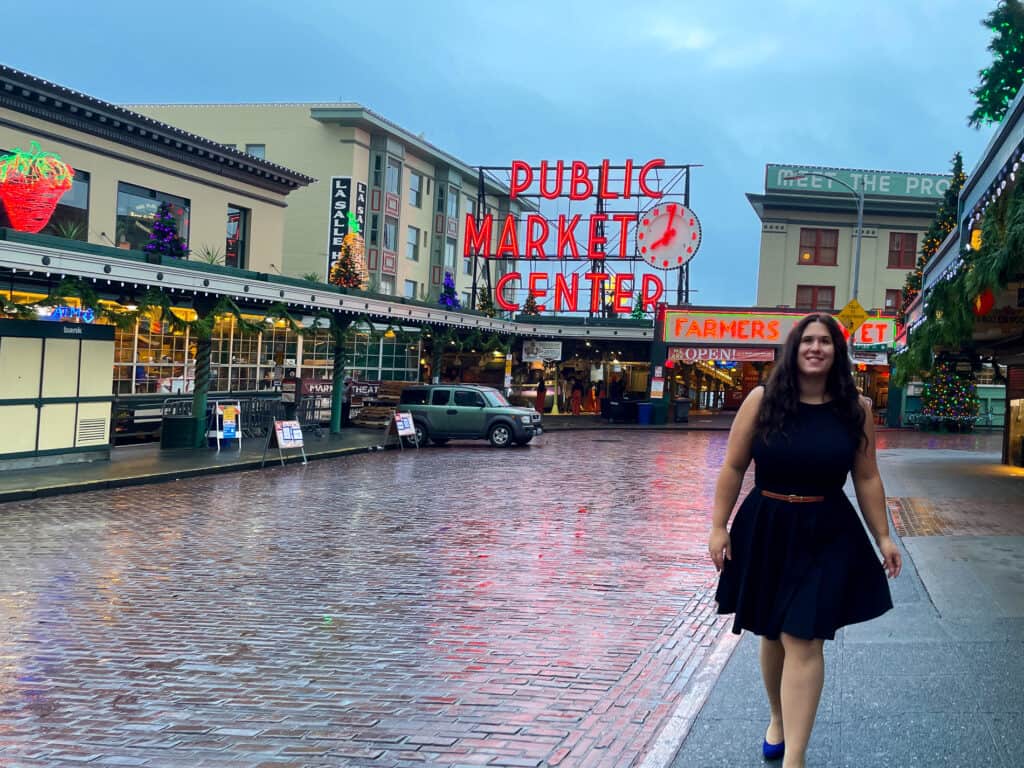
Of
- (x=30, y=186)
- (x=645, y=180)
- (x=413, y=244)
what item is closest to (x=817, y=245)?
(x=645, y=180)

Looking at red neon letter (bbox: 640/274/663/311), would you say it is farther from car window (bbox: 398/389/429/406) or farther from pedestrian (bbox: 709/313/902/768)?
pedestrian (bbox: 709/313/902/768)

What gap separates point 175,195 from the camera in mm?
30141

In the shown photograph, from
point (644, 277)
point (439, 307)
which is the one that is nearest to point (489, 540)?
point (439, 307)

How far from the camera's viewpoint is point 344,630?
7387 millimetres

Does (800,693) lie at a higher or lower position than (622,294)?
lower

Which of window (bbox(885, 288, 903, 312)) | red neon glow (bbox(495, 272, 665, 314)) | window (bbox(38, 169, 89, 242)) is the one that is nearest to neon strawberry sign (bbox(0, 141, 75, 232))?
window (bbox(38, 169, 89, 242))

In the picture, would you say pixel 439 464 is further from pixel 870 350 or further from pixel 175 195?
pixel 870 350

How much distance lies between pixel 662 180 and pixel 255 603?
42.8m

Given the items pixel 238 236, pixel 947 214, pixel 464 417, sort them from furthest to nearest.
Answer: pixel 238 236 < pixel 464 417 < pixel 947 214

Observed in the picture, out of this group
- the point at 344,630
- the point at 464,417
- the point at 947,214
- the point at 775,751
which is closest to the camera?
the point at 775,751

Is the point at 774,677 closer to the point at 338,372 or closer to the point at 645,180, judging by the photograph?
the point at 338,372

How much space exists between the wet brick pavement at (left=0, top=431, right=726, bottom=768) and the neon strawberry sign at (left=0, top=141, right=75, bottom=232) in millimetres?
8070

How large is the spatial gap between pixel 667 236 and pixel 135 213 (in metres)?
24.4

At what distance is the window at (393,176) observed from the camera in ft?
162
